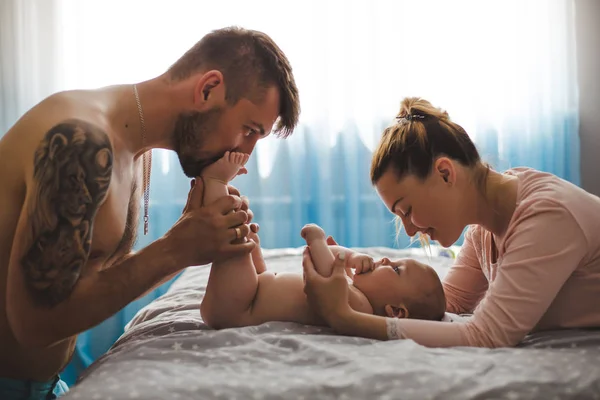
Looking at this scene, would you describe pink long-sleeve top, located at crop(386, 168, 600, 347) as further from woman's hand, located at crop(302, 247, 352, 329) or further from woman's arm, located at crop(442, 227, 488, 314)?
woman's arm, located at crop(442, 227, 488, 314)

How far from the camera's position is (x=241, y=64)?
4.97ft

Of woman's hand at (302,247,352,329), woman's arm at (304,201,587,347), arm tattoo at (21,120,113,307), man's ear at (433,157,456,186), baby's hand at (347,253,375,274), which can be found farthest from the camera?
baby's hand at (347,253,375,274)

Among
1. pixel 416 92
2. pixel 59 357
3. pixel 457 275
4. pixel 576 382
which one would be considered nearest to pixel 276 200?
pixel 416 92

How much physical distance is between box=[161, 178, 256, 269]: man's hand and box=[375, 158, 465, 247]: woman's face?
1.24 feet

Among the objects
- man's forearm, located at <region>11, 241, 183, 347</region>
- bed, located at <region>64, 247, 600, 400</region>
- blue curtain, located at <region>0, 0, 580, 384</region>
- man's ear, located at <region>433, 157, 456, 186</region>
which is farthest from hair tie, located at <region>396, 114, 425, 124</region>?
blue curtain, located at <region>0, 0, 580, 384</region>

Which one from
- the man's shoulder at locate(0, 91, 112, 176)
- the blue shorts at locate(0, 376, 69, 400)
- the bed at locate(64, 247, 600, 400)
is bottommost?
the blue shorts at locate(0, 376, 69, 400)

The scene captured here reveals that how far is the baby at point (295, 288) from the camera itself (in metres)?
1.41

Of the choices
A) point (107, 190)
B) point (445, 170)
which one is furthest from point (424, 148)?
point (107, 190)

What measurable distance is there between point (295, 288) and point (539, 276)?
1.84 feet

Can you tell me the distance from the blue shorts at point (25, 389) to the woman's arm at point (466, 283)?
3.49ft

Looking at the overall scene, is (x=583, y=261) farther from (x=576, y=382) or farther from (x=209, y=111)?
(x=209, y=111)

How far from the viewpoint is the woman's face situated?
1442mm

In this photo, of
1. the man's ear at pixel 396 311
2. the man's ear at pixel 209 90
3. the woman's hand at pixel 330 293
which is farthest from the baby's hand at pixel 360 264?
→ the man's ear at pixel 209 90

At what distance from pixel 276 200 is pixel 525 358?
2120 mm
